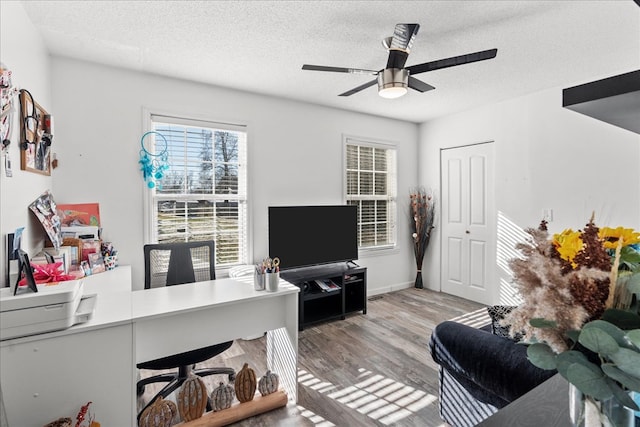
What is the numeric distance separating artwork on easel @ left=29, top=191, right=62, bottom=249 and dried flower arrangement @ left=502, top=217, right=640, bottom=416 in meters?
2.71

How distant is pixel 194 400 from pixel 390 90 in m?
2.35

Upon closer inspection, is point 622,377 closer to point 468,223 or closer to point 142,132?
point 142,132

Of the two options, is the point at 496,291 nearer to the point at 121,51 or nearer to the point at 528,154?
the point at 528,154

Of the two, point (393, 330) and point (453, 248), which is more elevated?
point (453, 248)

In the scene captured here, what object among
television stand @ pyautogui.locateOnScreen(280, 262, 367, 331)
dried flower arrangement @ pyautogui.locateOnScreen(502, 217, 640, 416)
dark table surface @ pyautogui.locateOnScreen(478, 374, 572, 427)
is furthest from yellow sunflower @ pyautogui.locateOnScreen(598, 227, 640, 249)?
television stand @ pyautogui.locateOnScreen(280, 262, 367, 331)

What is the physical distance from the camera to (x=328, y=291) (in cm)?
355

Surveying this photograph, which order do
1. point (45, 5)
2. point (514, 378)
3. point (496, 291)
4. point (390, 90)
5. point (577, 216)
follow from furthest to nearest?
1. point (496, 291)
2. point (577, 216)
3. point (390, 90)
4. point (45, 5)
5. point (514, 378)

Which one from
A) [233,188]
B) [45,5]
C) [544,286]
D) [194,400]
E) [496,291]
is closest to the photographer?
[544,286]

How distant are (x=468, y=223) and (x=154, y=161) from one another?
3.89m

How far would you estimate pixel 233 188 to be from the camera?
350 centimetres

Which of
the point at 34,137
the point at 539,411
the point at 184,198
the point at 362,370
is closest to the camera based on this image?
the point at 539,411

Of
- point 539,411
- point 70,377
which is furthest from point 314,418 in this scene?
point 539,411

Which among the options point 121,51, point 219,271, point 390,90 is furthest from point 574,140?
point 121,51

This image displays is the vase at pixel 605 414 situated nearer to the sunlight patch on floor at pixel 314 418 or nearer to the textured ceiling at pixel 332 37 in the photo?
the sunlight patch on floor at pixel 314 418
